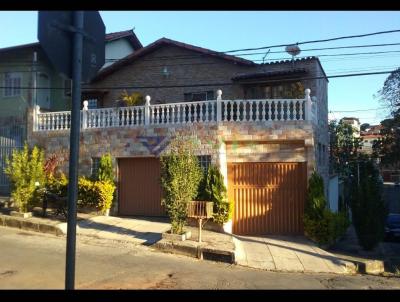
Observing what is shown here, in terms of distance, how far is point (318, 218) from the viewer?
13344 mm

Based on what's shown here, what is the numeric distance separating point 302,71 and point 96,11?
14.3 m

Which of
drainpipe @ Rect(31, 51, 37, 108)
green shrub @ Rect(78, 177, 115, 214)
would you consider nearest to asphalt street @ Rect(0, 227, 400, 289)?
green shrub @ Rect(78, 177, 115, 214)

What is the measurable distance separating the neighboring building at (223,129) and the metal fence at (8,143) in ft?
8.30

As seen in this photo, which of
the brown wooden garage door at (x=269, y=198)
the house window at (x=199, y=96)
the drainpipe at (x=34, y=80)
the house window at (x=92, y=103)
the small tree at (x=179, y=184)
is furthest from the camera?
the house window at (x=92, y=103)

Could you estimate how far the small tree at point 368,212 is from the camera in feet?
44.5

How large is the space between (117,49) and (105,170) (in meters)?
10.8

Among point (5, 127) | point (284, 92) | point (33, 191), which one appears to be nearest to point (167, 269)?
point (33, 191)

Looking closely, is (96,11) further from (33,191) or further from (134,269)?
(33,191)

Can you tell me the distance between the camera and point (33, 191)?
1491 centimetres

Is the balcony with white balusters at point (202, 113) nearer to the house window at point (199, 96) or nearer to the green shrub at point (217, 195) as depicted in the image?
the green shrub at point (217, 195)

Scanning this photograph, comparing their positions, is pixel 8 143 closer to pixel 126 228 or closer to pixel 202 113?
pixel 126 228

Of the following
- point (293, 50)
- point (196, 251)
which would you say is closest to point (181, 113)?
point (293, 50)

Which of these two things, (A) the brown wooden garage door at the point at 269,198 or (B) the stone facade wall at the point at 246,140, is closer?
(B) the stone facade wall at the point at 246,140

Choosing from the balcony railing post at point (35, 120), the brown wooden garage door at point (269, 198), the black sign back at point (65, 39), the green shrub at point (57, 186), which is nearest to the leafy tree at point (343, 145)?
the brown wooden garage door at point (269, 198)
